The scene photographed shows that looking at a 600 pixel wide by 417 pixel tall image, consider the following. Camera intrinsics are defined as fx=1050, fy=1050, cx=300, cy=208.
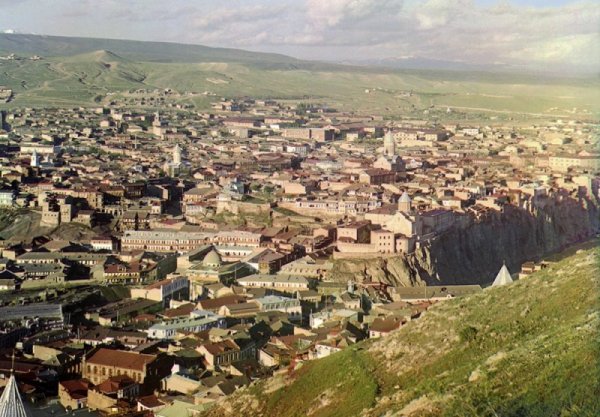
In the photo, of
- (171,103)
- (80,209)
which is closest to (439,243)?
(80,209)

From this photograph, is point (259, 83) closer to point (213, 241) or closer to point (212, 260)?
point (213, 241)

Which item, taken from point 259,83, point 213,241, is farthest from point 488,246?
point 259,83

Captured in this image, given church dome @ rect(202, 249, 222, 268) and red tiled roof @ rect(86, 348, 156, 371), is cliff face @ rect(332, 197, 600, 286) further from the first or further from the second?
red tiled roof @ rect(86, 348, 156, 371)

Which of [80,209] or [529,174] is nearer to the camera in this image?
[80,209]

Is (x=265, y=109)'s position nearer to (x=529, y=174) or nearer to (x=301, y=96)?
(x=301, y=96)

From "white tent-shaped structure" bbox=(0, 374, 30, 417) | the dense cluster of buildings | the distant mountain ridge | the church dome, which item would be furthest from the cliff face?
the distant mountain ridge

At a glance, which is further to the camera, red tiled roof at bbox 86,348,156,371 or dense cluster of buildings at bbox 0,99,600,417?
dense cluster of buildings at bbox 0,99,600,417
